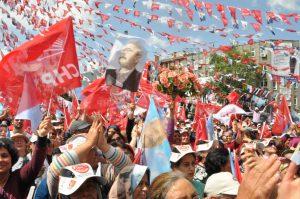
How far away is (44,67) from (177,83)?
11.9ft

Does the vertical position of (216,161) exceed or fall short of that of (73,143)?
it falls short

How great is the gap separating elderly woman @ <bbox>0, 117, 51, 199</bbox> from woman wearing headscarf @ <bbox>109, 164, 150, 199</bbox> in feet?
3.46

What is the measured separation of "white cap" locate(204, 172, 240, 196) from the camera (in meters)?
3.73

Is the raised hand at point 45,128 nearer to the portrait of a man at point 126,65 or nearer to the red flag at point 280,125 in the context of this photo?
the portrait of a man at point 126,65

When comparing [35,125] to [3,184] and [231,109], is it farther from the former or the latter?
[231,109]

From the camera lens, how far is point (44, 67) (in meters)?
7.96

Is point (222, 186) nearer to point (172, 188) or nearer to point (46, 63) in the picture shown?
point (172, 188)

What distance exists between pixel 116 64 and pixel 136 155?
1.65 m

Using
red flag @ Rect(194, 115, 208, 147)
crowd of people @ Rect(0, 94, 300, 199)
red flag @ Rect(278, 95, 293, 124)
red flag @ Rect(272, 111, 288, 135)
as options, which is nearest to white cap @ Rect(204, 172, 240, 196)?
crowd of people @ Rect(0, 94, 300, 199)

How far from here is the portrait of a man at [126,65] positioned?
6.95m

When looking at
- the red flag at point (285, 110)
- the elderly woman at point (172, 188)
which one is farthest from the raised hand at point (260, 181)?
the red flag at point (285, 110)

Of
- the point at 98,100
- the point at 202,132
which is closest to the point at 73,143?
the point at 98,100

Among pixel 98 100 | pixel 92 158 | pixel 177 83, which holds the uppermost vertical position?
pixel 92 158

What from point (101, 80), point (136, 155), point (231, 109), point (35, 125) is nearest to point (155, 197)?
point (136, 155)
